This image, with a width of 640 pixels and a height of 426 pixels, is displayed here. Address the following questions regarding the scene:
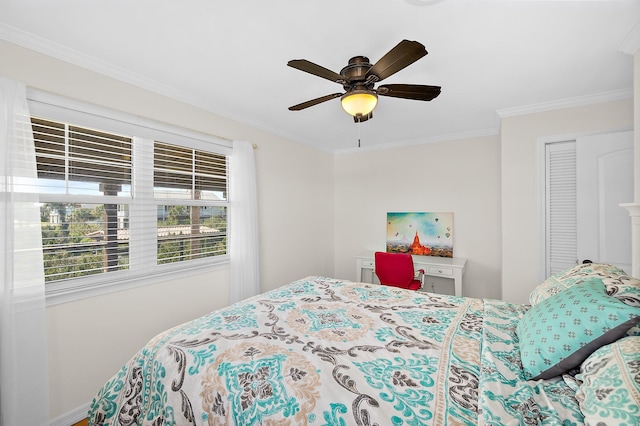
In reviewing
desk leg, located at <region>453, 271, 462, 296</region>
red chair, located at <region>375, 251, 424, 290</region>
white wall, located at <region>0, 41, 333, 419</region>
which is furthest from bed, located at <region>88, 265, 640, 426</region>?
desk leg, located at <region>453, 271, 462, 296</region>

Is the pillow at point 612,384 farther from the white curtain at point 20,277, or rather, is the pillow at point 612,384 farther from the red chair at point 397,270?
the white curtain at point 20,277

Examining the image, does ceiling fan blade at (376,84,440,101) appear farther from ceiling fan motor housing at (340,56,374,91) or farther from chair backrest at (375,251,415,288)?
chair backrest at (375,251,415,288)

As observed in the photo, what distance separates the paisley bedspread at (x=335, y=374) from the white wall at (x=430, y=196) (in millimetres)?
2212

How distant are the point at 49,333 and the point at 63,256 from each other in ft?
1.67

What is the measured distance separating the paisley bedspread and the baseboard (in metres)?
0.88

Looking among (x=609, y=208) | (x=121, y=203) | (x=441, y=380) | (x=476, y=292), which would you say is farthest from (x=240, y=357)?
(x=476, y=292)

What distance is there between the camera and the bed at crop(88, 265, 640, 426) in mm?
908

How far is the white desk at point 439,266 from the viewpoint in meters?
3.43

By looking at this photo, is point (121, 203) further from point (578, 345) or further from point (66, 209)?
point (578, 345)

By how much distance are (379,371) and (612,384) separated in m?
0.70

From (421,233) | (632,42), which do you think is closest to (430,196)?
(421,233)

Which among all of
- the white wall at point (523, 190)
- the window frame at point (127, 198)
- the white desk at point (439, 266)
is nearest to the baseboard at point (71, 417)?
the window frame at point (127, 198)

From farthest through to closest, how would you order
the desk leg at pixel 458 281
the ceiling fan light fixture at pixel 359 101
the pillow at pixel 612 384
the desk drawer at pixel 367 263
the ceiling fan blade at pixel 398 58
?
1. the desk drawer at pixel 367 263
2. the desk leg at pixel 458 281
3. the ceiling fan light fixture at pixel 359 101
4. the ceiling fan blade at pixel 398 58
5. the pillow at pixel 612 384

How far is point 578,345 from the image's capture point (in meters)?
1.03
